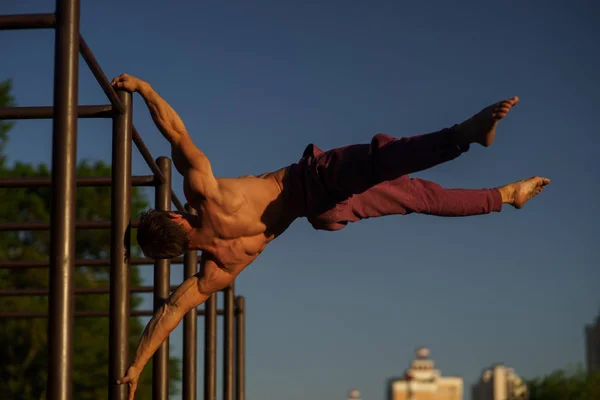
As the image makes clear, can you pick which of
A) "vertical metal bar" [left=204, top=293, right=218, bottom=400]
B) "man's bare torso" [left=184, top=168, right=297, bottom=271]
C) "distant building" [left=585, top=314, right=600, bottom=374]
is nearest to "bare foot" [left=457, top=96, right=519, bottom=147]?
"man's bare torso" [left=184, top=168, right=297, bottom=271]

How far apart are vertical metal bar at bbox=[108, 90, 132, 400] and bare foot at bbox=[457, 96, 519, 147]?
173cm

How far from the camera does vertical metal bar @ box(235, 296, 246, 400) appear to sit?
12.1 metres

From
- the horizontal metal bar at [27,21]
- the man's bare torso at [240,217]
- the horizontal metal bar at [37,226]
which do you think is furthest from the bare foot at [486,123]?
the horizontal metal bar at [37,226]

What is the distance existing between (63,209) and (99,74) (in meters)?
1.15

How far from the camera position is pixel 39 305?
99.3 feet

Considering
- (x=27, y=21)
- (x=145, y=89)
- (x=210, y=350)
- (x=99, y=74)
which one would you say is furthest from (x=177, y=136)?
(x=210, y=350)

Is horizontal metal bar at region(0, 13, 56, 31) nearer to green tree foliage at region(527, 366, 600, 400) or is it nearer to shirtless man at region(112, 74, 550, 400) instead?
shirtless man at region(112, 74, 550, 400)

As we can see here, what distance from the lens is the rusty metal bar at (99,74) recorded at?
15.5 ft

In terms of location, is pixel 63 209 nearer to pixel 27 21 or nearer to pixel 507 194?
pixel 27 21

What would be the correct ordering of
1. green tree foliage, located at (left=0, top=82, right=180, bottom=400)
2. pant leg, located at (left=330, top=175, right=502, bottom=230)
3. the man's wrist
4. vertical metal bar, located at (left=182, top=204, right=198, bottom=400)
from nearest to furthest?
the man's wrist, pant leg, located at (left=330, top=175, right=502, bottom=230), vertical metal bar, located at (left=182, top=204, right=198, bottom=400), green tree foliage, located at (left=0, top=82, right=180, bottom=400)

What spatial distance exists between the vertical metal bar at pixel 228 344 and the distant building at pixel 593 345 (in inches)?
4467

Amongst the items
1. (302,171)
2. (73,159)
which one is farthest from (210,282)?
(73,159)

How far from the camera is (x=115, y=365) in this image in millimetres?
5621

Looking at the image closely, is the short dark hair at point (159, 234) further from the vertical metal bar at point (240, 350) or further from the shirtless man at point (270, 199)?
the vertical metal bar at point (240, 350)
